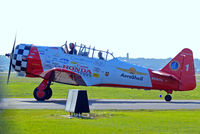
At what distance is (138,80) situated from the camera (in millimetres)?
23922

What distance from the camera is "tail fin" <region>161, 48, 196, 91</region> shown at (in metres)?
24.9

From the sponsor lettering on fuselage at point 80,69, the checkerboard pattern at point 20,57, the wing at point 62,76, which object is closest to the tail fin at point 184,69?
the sponsor lettering on fuselage at point 80,69

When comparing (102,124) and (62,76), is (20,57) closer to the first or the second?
(62,76)

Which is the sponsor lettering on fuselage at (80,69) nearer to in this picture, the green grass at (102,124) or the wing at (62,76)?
the wing at (62,76)

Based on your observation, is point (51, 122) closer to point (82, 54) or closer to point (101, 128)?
point (101, 128)

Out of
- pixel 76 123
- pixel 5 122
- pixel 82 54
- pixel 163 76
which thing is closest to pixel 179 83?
pixel 163 76

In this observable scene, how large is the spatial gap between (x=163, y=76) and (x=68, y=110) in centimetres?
1115

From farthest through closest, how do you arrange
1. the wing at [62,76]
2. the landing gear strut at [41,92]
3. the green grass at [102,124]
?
→ the landing gear strut at [41,92] → the wing at [62,76] → the green grass at [102,124]

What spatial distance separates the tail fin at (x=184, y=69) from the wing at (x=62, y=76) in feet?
22.0

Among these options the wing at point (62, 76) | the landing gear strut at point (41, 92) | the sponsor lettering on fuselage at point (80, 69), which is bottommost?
the landing gear strut at point (41, 92)

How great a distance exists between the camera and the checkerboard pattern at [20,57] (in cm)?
2175

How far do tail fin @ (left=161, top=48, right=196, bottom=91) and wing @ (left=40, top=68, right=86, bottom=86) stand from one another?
672 centimetres

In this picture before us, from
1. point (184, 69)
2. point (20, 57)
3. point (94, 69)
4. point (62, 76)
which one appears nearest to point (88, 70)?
point (94, 69)

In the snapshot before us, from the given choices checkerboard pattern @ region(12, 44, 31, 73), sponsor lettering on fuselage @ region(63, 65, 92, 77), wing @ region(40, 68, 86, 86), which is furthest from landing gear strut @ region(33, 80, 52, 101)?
sponsor lettering on fuselage @ region(63, 65, 92, 77)
